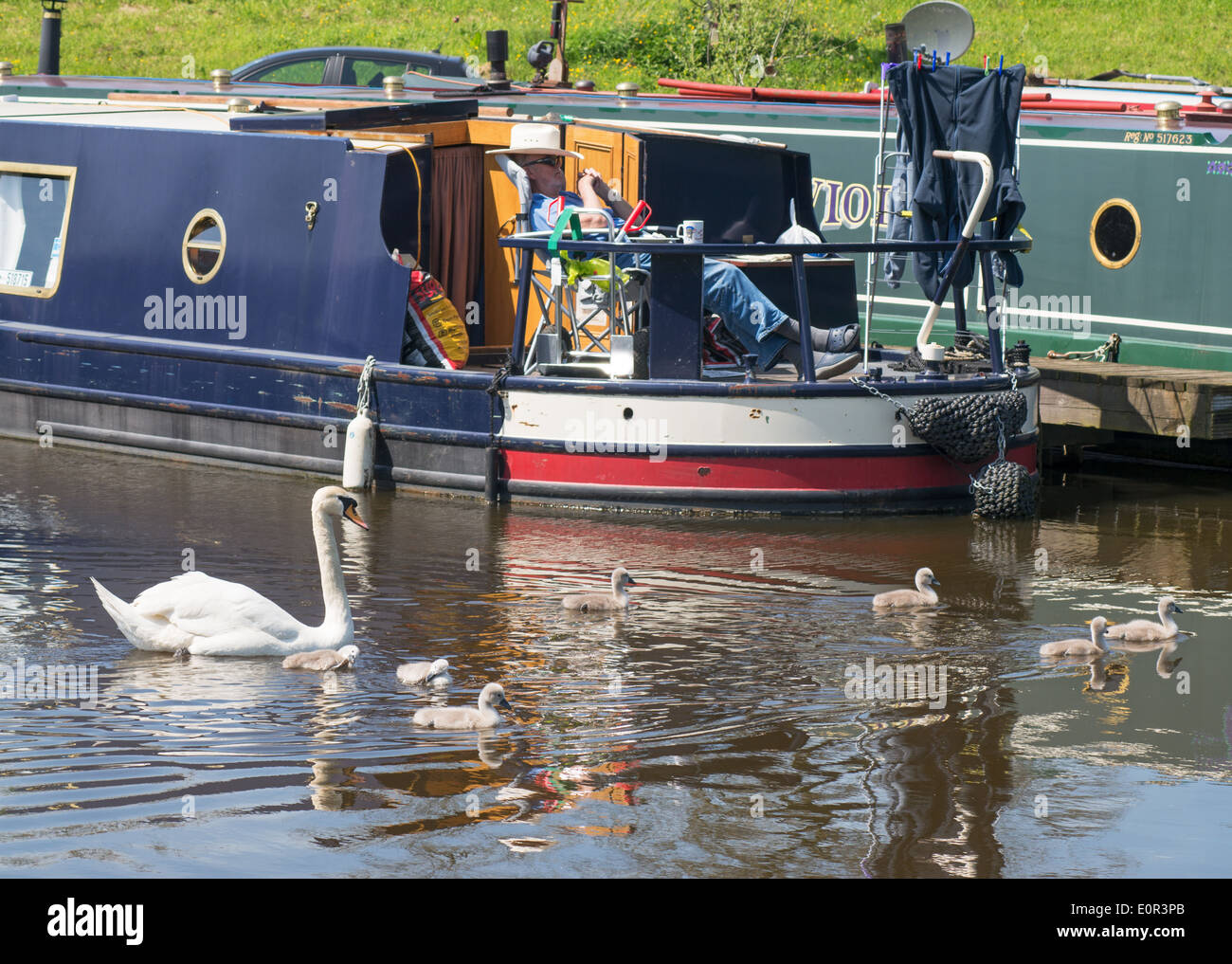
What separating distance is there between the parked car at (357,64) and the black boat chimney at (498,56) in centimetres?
203

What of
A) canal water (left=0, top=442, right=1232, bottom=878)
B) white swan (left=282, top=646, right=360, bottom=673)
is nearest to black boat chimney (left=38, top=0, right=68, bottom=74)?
canal water (left=0, top=442, right=1232, bottom=878)

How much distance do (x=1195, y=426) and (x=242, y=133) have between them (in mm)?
7140

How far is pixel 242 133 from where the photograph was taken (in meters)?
12.8

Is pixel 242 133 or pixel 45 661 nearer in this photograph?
pixel 45 661

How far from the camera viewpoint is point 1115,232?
13992 mm

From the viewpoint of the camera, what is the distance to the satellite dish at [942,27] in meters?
13.6

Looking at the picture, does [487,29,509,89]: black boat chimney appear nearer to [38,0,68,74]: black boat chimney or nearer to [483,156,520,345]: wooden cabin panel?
[483,156,520,345]: wooden cabin panel

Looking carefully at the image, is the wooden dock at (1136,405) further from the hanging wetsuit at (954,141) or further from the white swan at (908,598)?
the white swan at (908,598)

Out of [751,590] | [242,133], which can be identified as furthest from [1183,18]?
[751,590]

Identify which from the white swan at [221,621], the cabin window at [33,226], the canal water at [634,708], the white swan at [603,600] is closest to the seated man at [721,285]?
the canal water at [634,708]

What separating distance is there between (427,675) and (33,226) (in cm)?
808

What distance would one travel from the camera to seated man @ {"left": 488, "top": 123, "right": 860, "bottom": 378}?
1164 cm

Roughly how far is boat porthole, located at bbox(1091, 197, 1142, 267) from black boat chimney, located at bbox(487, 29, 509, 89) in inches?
221
